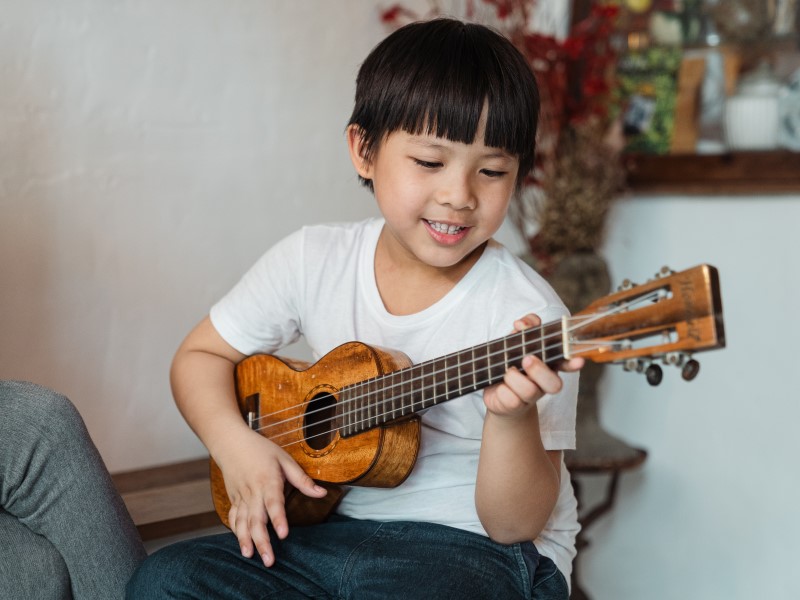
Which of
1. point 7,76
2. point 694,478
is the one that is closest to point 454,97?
point 7,76

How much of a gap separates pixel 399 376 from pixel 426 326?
163 mm

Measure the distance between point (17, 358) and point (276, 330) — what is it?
54 centimetres

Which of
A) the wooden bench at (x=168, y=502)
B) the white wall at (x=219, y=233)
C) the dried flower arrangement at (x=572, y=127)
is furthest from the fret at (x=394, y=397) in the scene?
the dried flower arrangement at (x=572, y=127)

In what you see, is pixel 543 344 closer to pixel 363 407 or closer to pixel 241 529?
pixel 363 407

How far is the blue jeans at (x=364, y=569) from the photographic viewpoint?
106cm

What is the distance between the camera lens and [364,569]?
1095 mm

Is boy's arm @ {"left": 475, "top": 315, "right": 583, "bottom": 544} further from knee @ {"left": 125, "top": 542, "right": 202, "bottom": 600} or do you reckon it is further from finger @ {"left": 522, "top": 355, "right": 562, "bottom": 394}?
knee @ {"left": 125, "top": 542, "right": 202, "bottom": 600}

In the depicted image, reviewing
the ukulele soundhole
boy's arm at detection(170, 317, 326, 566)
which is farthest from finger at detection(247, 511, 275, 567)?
the ukulele soundhole

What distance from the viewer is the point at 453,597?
1.01m

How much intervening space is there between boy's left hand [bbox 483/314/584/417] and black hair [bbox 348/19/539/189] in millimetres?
293

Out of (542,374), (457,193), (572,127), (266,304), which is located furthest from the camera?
(572,127)

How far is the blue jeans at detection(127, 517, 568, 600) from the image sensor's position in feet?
3.46

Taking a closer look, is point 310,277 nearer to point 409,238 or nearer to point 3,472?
point 409,238

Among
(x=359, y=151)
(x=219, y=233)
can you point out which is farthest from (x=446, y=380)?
(x=219, y=233)
